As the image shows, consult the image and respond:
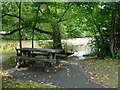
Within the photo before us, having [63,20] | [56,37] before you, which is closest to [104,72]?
[56,37]

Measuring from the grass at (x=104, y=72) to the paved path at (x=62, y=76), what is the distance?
237 mm

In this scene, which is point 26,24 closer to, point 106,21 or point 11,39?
point 11,39

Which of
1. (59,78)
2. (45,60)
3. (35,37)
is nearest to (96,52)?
(35,37)

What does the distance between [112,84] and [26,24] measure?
19.6 ft

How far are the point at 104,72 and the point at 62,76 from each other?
4.69 ft

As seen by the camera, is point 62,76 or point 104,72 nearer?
point 62,76

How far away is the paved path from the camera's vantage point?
6914 millimetres

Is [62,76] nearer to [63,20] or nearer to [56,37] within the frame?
[56,37]

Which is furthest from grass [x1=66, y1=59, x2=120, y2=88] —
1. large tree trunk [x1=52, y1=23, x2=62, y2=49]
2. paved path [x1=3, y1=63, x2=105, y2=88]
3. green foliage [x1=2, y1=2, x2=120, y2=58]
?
large tree trunk [x1=52, y1=23, x2=62, y2=49]

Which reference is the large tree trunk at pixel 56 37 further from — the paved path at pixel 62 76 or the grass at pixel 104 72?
the paved path at pixel 62 76

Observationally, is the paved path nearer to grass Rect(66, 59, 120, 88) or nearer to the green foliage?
grass Rect(66, 59, 120, 88)

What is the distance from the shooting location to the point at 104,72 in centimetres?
834

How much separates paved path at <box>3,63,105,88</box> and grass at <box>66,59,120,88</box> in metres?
0.24

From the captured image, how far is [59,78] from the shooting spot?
25.1 ft
